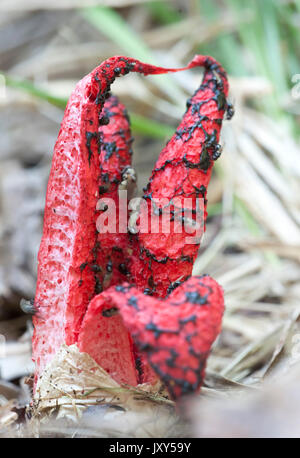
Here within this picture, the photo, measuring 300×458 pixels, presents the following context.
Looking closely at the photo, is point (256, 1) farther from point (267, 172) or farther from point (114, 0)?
point (267, 172)

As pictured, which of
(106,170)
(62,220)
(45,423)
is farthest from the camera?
(106,170)

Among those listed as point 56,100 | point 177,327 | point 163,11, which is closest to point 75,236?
point 177,327

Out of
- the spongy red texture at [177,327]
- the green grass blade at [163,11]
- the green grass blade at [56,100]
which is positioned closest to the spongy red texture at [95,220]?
the spongy red texture at [177,327]

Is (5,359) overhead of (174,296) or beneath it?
beneath

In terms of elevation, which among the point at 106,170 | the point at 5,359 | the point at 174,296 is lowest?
the point at 5,359

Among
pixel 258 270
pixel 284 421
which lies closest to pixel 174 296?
pixel 284 421

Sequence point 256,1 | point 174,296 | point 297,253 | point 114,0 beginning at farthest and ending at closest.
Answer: point 114,0
point 256,1
point 297,253
point 174,296

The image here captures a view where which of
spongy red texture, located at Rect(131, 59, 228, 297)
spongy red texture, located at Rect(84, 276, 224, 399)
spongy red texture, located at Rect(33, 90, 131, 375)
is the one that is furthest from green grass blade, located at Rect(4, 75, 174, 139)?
spongy red texture, located at Rect(84, 276, 224, 399)

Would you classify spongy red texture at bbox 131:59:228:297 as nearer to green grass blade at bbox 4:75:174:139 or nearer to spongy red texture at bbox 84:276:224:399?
spongy red texture at bbox 84:276:224:399

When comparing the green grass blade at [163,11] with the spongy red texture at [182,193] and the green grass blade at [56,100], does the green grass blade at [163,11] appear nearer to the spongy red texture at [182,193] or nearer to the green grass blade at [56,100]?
the green grass blade at [56,100]
